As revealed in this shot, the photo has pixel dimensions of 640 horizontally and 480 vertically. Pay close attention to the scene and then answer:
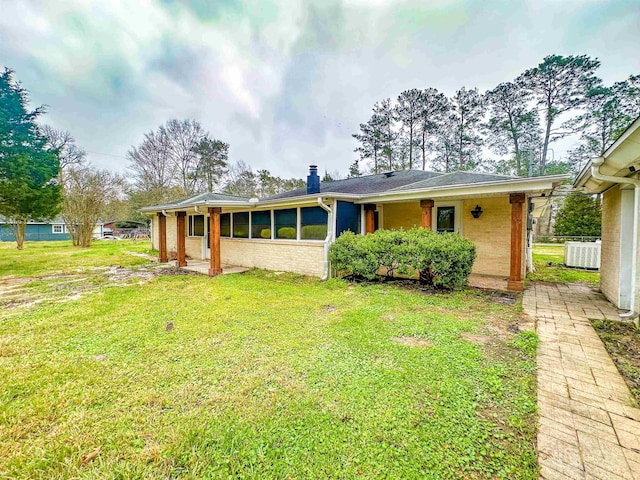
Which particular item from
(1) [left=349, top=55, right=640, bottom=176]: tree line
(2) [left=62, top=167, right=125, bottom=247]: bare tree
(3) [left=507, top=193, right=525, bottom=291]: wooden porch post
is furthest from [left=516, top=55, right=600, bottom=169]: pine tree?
(2) [left=62, top=167, right=125, bottom=247]: bare tree

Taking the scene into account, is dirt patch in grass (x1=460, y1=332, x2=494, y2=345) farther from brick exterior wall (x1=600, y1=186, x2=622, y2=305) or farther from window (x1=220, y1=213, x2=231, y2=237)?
window (x1=220, y1=213, x2=231, y2=237)

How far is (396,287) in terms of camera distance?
21.1ft

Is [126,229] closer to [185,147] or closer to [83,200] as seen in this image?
[83,200]

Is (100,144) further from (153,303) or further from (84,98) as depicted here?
(153,303)

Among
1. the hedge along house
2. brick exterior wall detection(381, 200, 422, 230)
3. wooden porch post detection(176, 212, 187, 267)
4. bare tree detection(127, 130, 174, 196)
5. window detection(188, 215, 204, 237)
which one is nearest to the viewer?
the hedge along house

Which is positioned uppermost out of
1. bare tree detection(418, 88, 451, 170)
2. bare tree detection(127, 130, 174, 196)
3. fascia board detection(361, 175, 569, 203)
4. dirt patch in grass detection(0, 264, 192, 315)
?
bare tree detection(418, 88, 451, 170)

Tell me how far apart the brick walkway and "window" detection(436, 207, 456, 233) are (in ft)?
14.6

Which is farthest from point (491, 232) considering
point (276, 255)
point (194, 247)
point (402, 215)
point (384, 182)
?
point (194, 247)

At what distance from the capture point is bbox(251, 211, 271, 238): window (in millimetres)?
9219

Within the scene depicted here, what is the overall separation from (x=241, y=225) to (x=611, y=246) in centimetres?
1014

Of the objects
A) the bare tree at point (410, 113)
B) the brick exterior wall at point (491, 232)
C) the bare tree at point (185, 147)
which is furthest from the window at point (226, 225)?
the bare tree at point (410, 113)

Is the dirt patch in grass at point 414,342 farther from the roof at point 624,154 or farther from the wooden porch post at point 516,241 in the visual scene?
the wooden porch post at point 516,241

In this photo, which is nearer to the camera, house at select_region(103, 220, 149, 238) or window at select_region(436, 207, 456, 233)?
window at select_region(436, 207, 456, 233)

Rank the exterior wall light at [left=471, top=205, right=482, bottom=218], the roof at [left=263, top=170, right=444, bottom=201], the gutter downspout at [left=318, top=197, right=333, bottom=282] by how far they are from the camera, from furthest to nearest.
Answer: the roof at [left=263, top=170, right=444, bottom=201] → the exterior wall light at [left=471, top=205, right=482, bottom=218] → the gutter downspout at [left=318, top=197, right=333, bottom=282]
